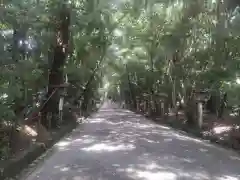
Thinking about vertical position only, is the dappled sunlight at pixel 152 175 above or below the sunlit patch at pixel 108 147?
below

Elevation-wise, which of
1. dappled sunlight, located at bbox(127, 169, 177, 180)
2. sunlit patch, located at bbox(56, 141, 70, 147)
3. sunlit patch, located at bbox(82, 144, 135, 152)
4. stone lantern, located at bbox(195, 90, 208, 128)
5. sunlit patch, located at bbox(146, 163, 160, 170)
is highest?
stone lantern, located at bbox(195, 90, 208, 128)

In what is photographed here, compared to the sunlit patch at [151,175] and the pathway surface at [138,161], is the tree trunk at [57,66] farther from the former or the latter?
the sunlit patch at [151,175]

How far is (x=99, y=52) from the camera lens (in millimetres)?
24297

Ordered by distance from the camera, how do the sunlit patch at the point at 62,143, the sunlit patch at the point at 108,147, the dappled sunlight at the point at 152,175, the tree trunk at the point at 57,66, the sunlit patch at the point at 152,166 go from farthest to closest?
the tree trunk at the point at 57,66 < the sunlit patch at the point at 62,143 < the sunlit patch at the point at 108,147 < the sunlit patch at the point at 152,166 < the dappled sunlight at the point at 152,175

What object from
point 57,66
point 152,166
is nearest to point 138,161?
point 152,166

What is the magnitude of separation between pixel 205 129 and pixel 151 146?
18.4ft

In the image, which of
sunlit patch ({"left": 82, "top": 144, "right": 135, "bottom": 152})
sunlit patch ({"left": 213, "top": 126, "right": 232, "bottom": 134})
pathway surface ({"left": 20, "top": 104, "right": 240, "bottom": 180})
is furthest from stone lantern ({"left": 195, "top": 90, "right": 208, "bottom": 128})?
sunlit patch ({"left": 82, "top": 144, "right": 135, "bottom": 152})

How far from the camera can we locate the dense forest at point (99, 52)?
9578 mm

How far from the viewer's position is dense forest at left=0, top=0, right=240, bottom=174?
31.4 ft

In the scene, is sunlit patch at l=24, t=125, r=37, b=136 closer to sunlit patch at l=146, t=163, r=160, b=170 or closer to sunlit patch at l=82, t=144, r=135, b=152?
sunlit patch at l=82, t=144, r=135, b=152

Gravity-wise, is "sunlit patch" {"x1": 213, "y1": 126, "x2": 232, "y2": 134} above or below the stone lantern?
below

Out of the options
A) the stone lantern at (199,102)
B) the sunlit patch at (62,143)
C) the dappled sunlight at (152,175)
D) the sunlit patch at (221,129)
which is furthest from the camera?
the stone lantern at (199,102)

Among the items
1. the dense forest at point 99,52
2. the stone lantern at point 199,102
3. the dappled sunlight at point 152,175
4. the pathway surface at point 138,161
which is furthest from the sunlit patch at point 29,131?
the stone lantern at point 199,102

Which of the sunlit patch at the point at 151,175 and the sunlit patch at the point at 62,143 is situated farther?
the sunlit patch at the point at 62,143
